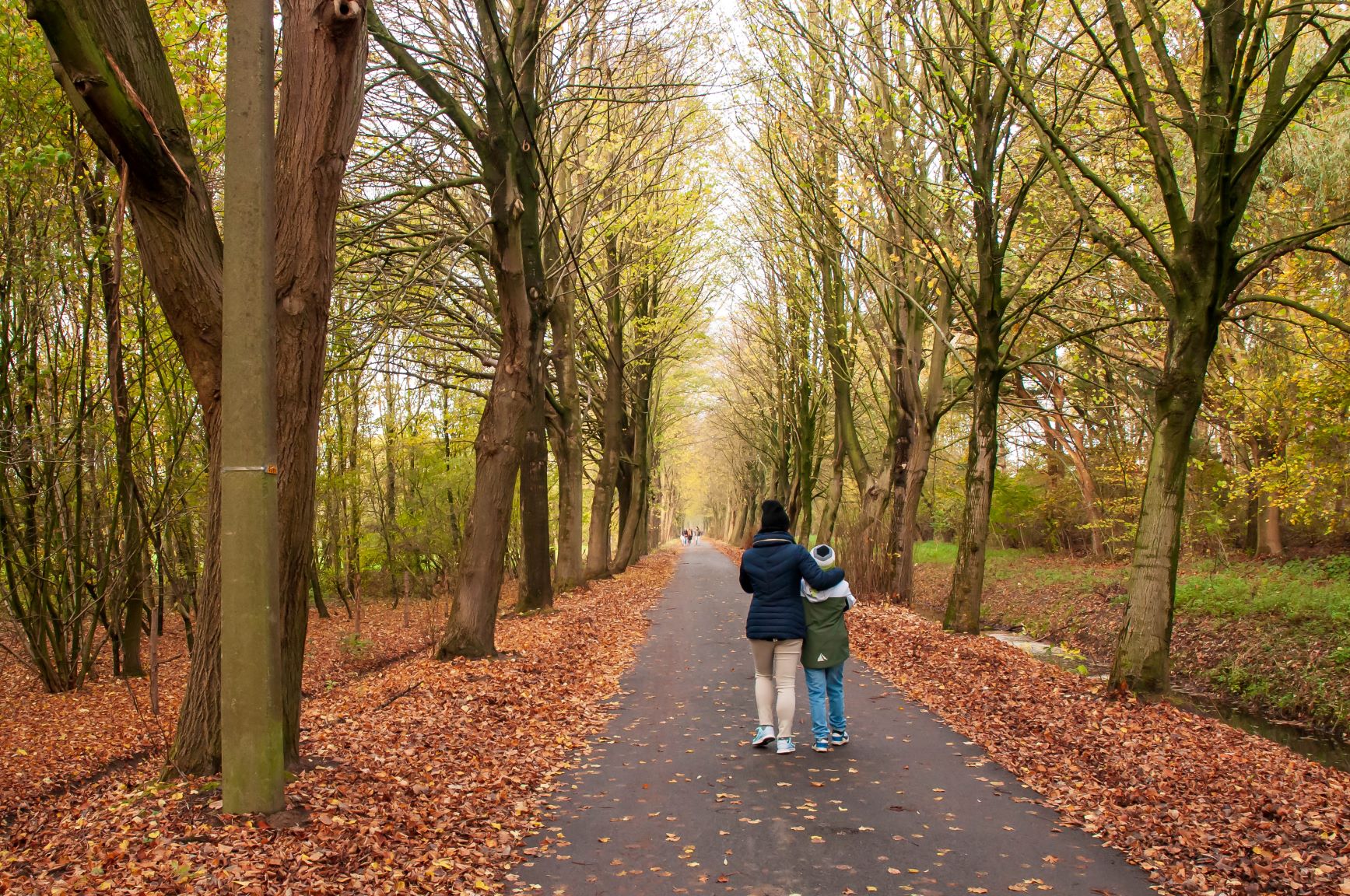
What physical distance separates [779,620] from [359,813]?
3.67 meters

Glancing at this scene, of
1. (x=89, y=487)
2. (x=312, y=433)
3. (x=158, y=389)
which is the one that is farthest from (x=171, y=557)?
(x=312, y=433)

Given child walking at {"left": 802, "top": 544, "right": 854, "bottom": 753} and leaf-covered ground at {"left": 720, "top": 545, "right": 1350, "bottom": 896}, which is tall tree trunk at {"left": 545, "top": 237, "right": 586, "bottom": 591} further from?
child walking at {"left": 802, "top": 544, "right": 854, "bottom": 753}

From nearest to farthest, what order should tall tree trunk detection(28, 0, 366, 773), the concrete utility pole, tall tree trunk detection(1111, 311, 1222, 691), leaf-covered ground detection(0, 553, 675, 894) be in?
1. leaf-covered ground detection(0, 553, 675, 894)
2. the concrete utility pole
3. tall tree trunk detection(28, 0, 366, 773)
4. tall tree trunk detection(1111, 311, 1222, 691)

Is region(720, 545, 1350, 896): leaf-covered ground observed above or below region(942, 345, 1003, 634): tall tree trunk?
below

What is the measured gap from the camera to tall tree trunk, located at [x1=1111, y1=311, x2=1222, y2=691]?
8.76 m

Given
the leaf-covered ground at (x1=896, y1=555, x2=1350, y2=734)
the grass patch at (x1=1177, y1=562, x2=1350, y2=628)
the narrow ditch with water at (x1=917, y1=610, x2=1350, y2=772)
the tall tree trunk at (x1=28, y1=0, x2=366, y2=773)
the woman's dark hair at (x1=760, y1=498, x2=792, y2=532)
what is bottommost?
the narrow ditch with water at (x1=917, y1=610, x2=1350, y2=772)

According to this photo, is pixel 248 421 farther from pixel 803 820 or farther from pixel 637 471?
pixel 637 471

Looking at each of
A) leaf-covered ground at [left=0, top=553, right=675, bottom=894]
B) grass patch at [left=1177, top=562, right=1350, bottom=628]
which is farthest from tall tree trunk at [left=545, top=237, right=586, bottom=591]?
grass patch at [left=1177, top=562, right=1350, bottom=628]

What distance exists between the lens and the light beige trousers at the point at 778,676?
7484mm

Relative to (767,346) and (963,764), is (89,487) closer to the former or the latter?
(963,764)

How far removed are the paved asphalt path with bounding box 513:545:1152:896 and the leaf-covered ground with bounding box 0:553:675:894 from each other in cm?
42

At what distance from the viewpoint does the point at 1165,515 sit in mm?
8891

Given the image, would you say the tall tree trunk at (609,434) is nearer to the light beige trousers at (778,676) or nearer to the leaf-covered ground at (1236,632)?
the leaf-covered ground at (1236,632)

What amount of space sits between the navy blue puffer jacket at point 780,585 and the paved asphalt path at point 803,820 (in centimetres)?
104
